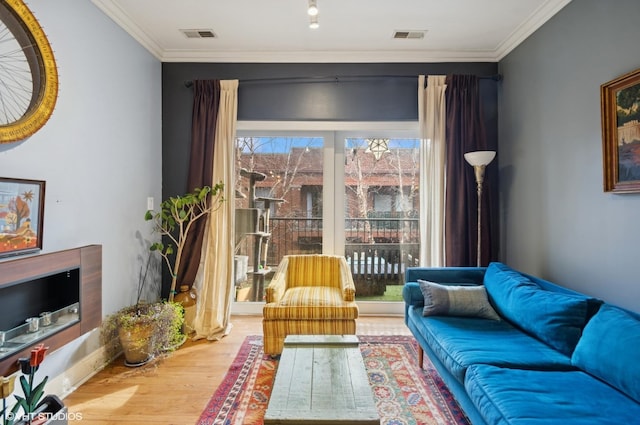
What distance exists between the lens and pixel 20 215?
6.03 feet

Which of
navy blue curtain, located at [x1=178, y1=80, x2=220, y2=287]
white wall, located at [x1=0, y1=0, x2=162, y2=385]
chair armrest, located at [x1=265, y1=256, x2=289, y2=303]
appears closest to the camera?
white wall, located at [x1=0, y1=0, x2=162, y2=385]

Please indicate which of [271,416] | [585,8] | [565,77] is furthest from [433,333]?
[585,8]

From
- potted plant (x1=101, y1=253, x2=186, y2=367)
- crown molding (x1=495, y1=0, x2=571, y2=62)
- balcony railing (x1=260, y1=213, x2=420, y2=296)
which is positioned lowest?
potted plant (x1=101, y1=253, x2=186, y2=367)

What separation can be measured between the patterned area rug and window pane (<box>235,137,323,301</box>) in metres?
1.15

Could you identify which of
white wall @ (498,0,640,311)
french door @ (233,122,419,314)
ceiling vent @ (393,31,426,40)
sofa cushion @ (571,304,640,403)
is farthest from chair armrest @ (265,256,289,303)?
ceiling vent @ (393,31,426,40)

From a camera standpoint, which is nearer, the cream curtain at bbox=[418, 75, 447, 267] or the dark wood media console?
the dark wood media console

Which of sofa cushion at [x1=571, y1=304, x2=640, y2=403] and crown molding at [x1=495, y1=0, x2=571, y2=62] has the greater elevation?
crown molding at [x1=495, y1=0, x2=571, y2=62]

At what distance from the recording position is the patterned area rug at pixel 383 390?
198cm

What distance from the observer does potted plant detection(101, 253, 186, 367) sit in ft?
8.42

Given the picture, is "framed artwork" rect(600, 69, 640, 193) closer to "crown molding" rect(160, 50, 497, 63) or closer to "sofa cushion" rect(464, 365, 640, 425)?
"sofa cushion" rect(464, 365, 640, 425)

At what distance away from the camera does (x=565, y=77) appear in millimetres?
2484

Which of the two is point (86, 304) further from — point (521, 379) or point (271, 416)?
point (521, 379)

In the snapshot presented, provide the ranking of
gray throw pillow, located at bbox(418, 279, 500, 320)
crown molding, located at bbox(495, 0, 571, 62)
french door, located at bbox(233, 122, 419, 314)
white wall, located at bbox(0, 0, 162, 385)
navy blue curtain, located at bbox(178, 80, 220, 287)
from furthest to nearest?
1. french door, located at bbox(233, 122, 419, 314)
2. navy blue curtain, located at bbox(178, 80, 220, 287)
3. crown molding, located at bbox(495, 0, 571, 62)
4. gray throw pillow, located at bbox(418, 279, 500, 320)
5. white wall, located at bbox(0, 0, 162, 385)

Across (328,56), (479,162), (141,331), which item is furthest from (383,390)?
(328,56)
